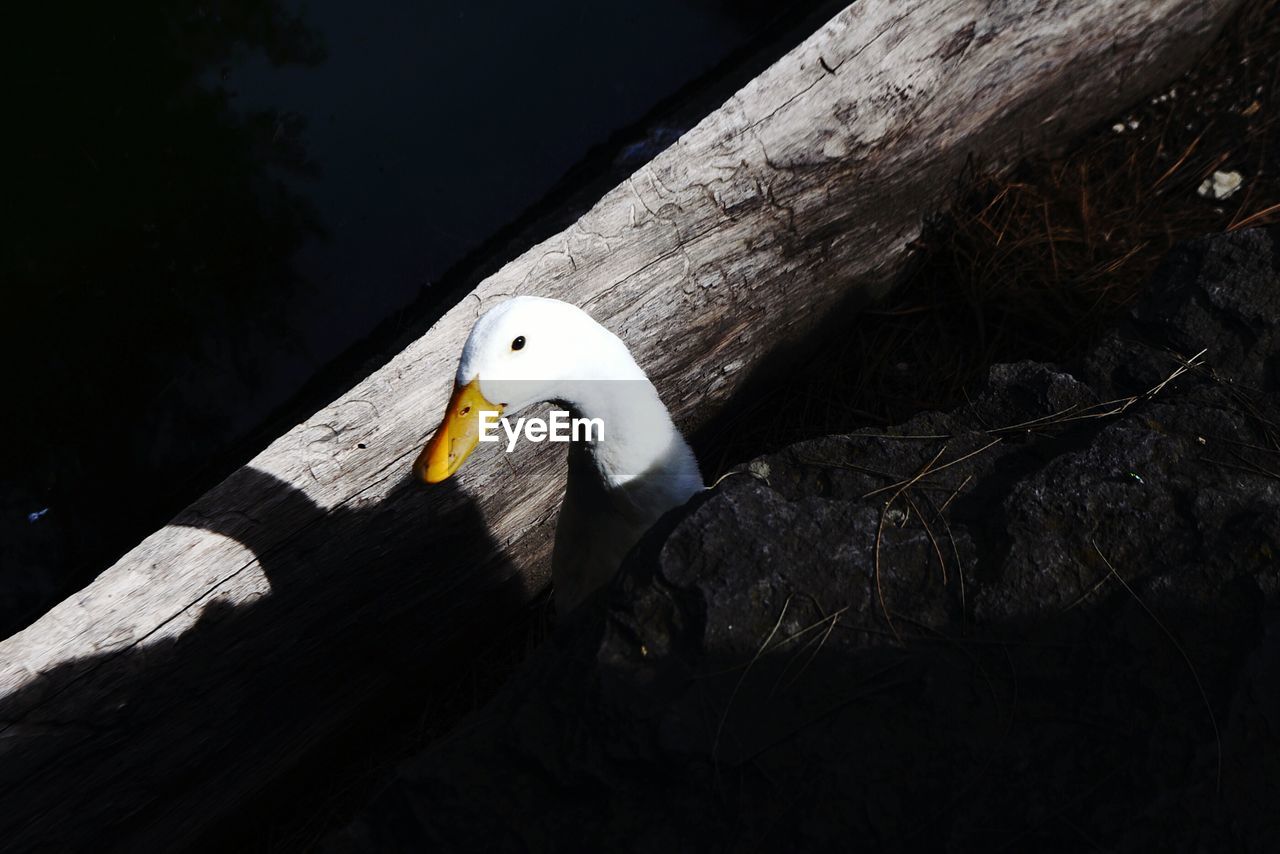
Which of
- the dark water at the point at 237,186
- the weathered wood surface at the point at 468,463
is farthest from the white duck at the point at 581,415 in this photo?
the dark water at the point at 237,186

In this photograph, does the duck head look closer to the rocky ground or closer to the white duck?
the white duck

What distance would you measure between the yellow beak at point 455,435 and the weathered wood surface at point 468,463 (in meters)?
0.32

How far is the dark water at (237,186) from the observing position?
298 cm

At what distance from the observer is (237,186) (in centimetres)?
328

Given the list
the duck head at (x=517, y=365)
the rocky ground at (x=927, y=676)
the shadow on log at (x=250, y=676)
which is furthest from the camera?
the shadow on log at (x=250, y=676)

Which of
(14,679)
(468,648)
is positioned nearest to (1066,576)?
(468,648)

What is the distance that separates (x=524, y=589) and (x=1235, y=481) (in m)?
1.58

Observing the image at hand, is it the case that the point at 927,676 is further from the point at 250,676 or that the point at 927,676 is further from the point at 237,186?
the point at 237,186

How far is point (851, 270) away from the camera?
2.59m

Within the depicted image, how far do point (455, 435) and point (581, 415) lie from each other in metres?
0.22

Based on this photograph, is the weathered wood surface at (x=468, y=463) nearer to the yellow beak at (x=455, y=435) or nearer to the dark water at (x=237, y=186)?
the yellow beak at (x=455, y=435)

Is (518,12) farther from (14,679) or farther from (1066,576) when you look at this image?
(1066,576)

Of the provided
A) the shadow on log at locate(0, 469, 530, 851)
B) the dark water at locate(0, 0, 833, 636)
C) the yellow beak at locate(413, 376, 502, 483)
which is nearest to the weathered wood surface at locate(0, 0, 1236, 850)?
the shadow on log at locate(0, 469, 530, 851)

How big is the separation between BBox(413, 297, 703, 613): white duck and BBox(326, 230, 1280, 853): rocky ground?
1.09 ft
